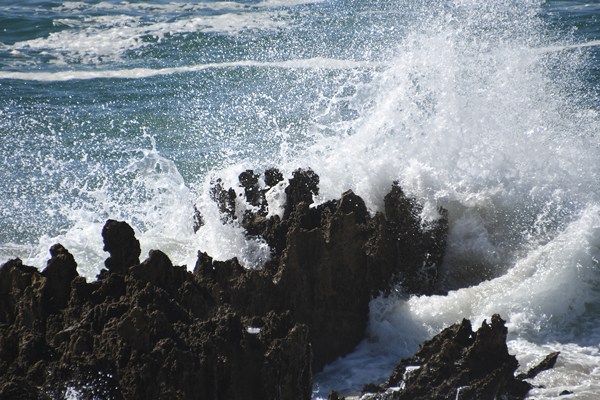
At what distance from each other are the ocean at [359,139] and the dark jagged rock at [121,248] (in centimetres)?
109

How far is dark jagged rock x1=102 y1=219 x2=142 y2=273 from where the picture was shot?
19.2 feet

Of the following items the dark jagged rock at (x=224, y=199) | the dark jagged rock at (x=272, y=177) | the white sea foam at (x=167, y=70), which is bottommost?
the white sea foam at (x=167, y=70)

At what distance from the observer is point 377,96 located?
1055cm

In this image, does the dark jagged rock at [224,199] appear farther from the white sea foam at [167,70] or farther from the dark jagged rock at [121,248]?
the white sea foam at [167,70]

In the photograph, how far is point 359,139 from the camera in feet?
30.1

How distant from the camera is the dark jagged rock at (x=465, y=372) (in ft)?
17.1

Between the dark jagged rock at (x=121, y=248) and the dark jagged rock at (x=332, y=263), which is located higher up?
the dark jagged rock at (x=121, y=248)

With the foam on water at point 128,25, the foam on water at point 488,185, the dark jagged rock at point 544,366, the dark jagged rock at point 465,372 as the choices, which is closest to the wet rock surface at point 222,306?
the foam on water at point 488,185

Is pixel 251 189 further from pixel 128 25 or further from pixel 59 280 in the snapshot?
pixel 128 25

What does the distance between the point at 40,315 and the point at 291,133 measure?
674cm

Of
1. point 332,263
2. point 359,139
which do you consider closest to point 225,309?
point 332,263

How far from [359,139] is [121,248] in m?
3.79

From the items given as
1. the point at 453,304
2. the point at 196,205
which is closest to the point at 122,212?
the point at 196,205

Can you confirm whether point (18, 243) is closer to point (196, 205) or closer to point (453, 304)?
point (196, 205)
